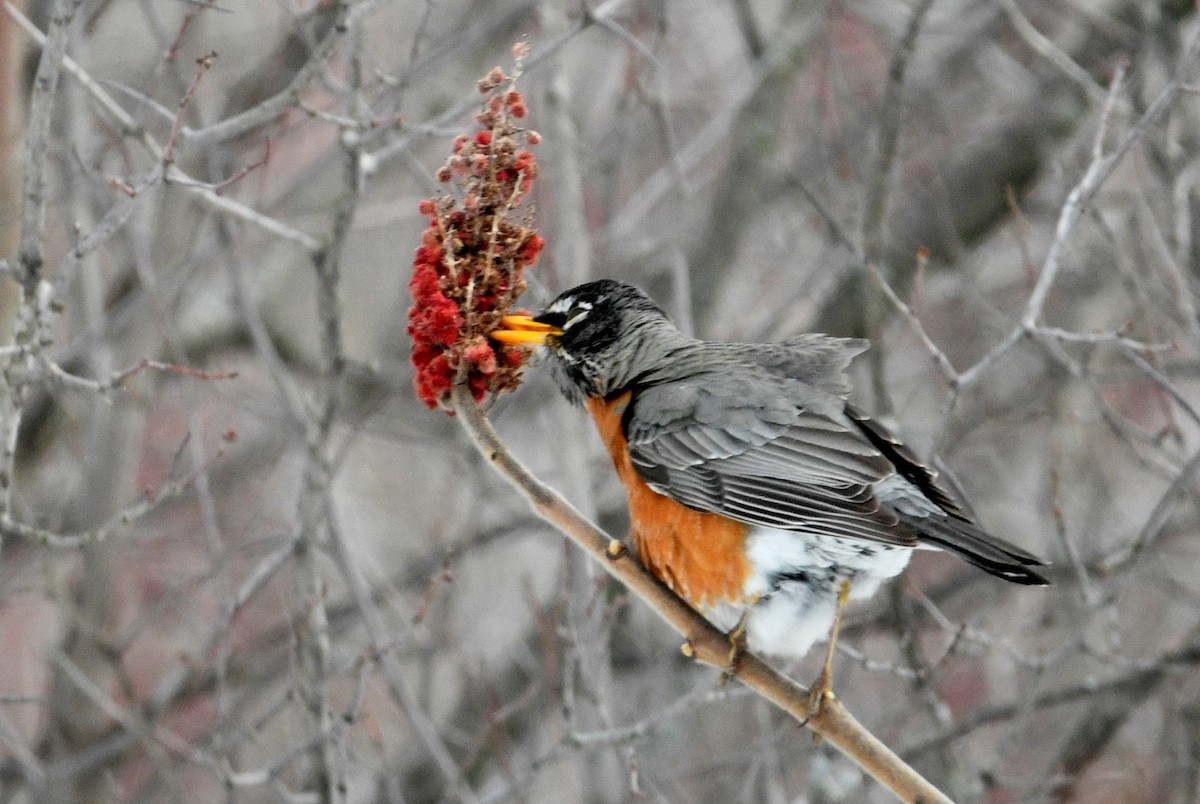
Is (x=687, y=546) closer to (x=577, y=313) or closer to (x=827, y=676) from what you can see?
(x=827, y=676)

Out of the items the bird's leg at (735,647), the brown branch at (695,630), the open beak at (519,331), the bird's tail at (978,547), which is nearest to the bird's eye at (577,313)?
the open beak at (519,331)

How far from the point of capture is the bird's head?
12.4 feet

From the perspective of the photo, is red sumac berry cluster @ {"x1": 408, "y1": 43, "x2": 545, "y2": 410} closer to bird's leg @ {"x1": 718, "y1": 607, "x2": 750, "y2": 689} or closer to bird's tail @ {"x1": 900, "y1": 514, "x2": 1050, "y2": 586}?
bird's leg @ {"x1": 718, "y1": 607, "x2": 750, "y2": 689}

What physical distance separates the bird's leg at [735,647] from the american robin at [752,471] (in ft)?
0.04

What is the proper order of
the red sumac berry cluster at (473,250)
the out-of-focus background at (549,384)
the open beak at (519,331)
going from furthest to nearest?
1. the out-of-focus background at (549,384)
2. the open beak at (519,331)
3. the red sumac berry cluster at (473,250)

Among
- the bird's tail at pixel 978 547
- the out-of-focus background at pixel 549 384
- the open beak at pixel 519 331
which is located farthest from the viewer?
the out-of-focus background at pixel 549 384

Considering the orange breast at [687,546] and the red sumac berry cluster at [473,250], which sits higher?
the red sumac berry cluster at [473,250]

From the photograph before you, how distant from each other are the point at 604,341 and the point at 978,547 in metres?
1.21

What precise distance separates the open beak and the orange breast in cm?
73

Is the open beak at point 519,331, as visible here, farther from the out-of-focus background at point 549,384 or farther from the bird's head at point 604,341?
the out-of-focus background at point 549,384

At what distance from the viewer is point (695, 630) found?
335 centimetres

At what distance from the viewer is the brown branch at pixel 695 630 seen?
2719mm

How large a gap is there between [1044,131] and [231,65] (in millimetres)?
4234

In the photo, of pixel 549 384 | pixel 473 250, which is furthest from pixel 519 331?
pixel 549 384
